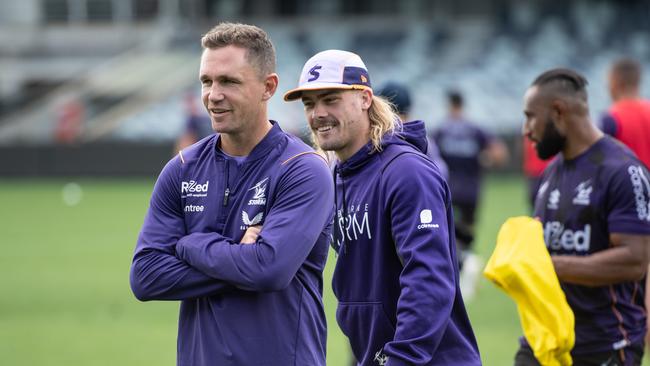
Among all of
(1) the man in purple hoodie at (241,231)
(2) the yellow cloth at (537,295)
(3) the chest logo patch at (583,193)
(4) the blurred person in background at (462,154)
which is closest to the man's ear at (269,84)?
(1) the man in purple hoodie at (241,231)

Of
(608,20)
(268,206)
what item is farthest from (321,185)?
(608,20)

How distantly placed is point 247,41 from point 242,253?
96 cm

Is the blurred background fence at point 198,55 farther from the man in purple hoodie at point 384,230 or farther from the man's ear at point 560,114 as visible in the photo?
the man in purple hoodie at point 384,230

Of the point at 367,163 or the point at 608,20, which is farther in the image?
the point at 608,20

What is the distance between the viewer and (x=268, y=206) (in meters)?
4.64

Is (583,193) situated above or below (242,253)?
above

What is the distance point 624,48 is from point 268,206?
38.8 meters

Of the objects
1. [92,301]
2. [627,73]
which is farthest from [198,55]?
[627,73]

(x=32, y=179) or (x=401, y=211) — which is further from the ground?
(x=32, y=179)

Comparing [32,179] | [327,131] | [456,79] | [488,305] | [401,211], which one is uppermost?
[456,79]

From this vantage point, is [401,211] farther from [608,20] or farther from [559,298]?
[608,20]

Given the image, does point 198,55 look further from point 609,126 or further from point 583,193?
point 583,193

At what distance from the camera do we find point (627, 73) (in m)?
9.09

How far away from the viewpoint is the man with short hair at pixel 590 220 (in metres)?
5.54
